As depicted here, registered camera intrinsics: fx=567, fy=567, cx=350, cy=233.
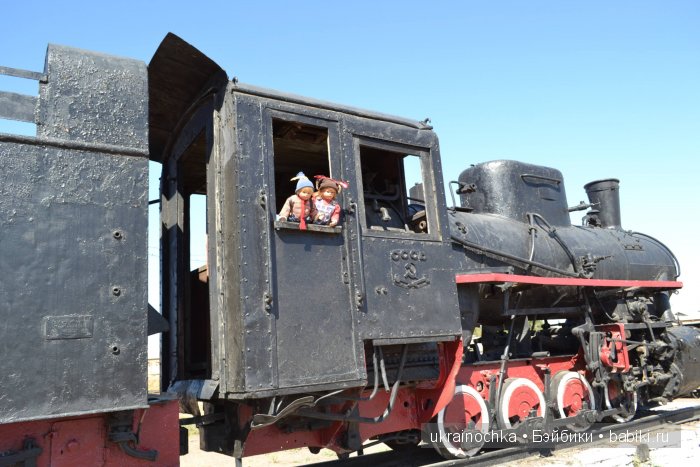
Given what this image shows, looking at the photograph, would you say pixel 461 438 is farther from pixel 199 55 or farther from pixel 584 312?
pixel 199 55

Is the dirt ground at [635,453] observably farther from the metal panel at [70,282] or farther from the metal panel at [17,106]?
the metal panel at [17,106]

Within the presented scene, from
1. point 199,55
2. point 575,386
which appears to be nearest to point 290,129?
point 199,55

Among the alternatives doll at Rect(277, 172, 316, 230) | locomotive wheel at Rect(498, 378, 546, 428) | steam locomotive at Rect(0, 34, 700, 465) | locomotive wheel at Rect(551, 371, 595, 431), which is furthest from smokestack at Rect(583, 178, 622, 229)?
doll at Rect(277, 172, 316, 230)

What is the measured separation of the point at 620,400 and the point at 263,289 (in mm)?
5540

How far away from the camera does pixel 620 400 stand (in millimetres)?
7238

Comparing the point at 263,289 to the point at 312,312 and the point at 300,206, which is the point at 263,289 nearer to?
the point at 312,312

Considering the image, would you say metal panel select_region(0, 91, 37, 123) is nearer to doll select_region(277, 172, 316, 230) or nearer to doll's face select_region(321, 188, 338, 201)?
doll select_region(277, 172, 316, 230)

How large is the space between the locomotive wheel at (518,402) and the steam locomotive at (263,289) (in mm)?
31

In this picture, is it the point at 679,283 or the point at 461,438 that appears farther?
the point at 679,283

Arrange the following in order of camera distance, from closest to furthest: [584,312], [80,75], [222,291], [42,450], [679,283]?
[42,450], [80,75], [222,291], [584,312], [679,283]

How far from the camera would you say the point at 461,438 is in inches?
216

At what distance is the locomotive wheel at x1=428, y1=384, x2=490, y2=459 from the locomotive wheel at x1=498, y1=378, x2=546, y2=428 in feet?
0.76

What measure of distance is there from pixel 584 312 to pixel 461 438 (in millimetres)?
2663

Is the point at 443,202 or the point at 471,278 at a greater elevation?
the point at 443,202
